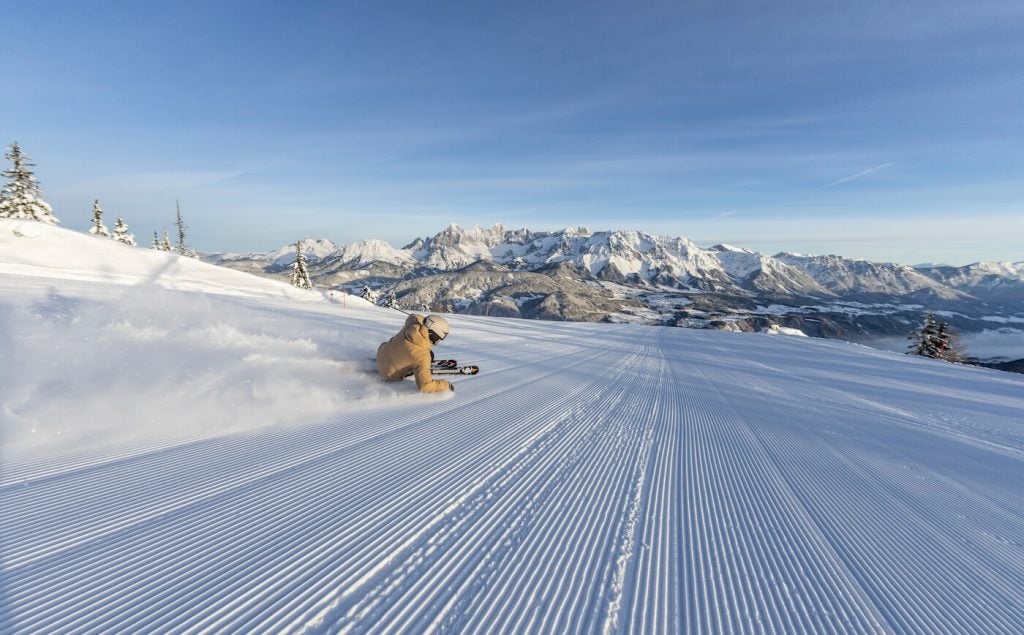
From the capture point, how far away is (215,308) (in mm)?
8688

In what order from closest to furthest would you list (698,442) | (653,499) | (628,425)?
1. (653,499)
2. (698,442)
3. (628,425)

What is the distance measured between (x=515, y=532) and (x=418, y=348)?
12.6ft

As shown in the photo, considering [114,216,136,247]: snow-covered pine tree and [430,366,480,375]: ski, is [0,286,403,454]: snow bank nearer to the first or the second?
[430,366,480,375]: ski

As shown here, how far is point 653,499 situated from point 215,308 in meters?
9.47

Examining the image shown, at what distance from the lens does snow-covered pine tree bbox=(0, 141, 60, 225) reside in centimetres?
2880

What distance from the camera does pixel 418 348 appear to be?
651 cm

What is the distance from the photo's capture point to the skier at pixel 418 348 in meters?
6.50

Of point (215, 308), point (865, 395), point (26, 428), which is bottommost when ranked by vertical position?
point (865, 395)

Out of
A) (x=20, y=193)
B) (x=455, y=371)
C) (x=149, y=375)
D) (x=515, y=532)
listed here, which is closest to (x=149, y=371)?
(x=149, y=375)

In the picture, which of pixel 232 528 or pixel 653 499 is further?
pixel 653 499

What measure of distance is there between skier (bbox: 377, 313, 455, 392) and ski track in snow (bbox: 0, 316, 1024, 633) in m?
0.68

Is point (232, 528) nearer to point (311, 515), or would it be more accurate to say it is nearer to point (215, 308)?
point (311, 515)

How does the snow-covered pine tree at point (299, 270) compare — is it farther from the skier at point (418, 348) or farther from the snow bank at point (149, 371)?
the skier at point (418, 348)

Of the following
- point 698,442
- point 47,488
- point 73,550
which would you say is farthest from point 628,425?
point 47,488
